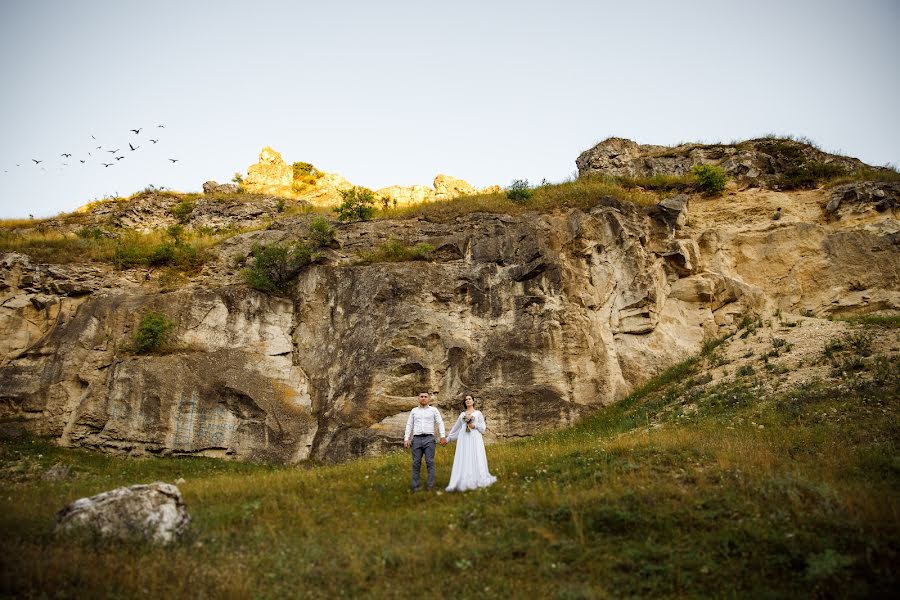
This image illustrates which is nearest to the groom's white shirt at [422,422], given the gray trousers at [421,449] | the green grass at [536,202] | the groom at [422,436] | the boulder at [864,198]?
the groom at [422,436]

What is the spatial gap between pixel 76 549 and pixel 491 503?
6280 mm

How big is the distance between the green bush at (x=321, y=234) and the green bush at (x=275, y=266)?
656mm

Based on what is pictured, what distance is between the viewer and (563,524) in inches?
368

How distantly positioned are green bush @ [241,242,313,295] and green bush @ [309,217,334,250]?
0.66m

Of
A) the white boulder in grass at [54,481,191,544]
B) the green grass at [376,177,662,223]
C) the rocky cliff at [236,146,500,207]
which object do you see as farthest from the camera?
the rocky cliff at [236,146,500,207]

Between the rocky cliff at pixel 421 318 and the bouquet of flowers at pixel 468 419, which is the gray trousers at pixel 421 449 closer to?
the bouquet of flowers at pixel 468 419

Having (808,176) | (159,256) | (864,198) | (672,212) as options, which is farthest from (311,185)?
(864,198)

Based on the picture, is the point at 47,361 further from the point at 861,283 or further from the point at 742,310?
the point at 861,283

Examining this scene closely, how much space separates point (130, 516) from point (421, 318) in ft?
40.1

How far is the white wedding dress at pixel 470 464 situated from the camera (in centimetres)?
1163

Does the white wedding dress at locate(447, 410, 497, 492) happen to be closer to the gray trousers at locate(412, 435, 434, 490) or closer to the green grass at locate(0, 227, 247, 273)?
the gray trousers at locate(412, 435, 434, 490)

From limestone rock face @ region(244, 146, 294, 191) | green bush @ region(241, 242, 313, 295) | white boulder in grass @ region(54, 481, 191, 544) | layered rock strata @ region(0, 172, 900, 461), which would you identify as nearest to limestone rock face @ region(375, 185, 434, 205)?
limestone rock face @ region(244, 146, 294, 191)

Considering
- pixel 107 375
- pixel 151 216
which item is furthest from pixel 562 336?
pixel 151 216

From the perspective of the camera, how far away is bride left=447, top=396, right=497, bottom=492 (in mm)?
11641
